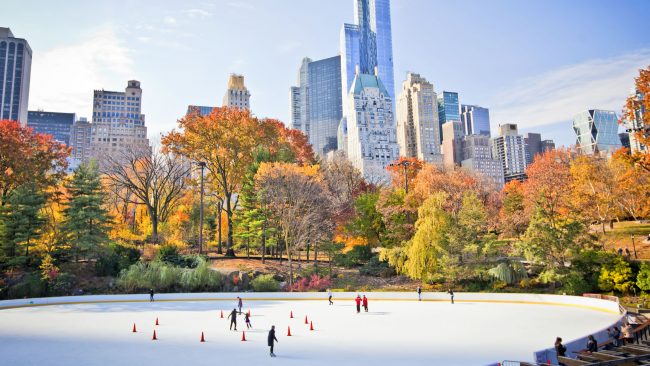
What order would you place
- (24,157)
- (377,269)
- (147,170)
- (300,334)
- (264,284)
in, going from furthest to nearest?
(147,170) < (377,269) < (24,157) < (264,284) < (300,334)

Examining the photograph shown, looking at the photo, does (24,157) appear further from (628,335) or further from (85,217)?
(628,335)

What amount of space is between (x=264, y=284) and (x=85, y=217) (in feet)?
59.5

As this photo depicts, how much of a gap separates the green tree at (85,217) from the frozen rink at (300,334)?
1083cm

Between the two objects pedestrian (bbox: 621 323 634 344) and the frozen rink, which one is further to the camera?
pedestrian (bbox: 621 323 634 344)

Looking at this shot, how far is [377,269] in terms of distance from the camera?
45.4m

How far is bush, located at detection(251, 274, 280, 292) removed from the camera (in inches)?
1581

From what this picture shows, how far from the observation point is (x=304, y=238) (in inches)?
1719

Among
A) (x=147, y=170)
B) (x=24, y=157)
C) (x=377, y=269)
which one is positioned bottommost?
(x=377, y=269)

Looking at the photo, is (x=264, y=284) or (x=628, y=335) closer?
(x=628, y=335)

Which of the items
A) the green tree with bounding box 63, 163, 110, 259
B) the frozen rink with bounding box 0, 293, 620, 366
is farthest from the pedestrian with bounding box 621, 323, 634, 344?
the green tree with bounding box 63, 163, 110, 259

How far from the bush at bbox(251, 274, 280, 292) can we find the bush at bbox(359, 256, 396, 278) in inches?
368

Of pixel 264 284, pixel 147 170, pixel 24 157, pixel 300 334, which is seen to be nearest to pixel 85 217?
pixel 24 157

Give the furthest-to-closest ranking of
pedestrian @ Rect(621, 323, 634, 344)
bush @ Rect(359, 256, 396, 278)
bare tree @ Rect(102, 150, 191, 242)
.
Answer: bare tree @ Rect(102, 150, 191, 242) < bush @ Rect(359, 256, 396, 278) < pedestrian @ Rect(621, 323, 634, 344)

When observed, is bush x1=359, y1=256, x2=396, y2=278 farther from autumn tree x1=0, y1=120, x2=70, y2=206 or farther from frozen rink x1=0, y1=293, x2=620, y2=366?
autumn tree x1=0, y1=120, x2=70, y2=206
